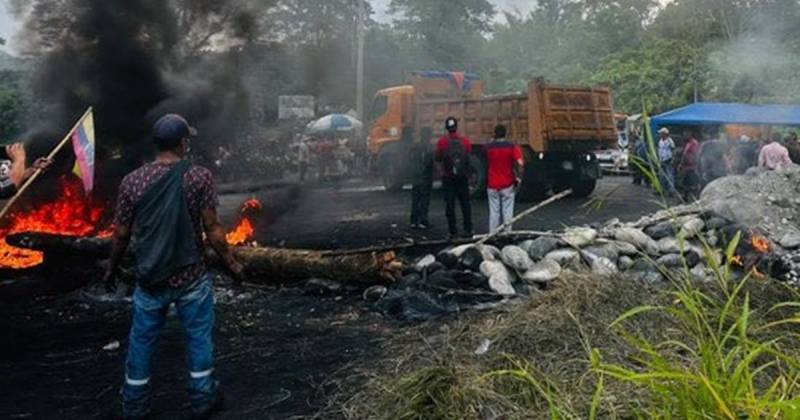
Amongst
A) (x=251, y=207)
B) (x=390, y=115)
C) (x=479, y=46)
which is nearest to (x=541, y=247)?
(x=251, y=207)

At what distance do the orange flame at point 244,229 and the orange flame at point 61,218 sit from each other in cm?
164

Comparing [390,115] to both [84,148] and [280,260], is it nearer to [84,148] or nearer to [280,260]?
[280,260]

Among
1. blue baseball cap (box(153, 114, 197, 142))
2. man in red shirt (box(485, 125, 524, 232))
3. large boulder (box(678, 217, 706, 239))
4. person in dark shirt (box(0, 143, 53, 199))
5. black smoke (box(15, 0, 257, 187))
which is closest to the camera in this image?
blue baseball cap (box(153, 114, 197, 142))

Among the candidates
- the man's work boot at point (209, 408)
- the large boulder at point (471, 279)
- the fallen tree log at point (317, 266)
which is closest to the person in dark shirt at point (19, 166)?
Answer: the man's work boot at point (209, 408)

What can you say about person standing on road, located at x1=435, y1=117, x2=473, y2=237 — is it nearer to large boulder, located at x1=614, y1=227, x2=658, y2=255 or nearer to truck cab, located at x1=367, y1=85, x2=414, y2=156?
large boulder, located at x1=614, y1=227, x2=658, y2=255

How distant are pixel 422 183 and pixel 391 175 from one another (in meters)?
6.43

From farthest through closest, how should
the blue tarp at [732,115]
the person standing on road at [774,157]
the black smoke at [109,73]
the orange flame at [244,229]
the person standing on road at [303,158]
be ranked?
1. the person standing on road at [303,158]
2. the blue tarp at [732,115]
3. the person standing on road at [774,157]
4. the black smoke at [109,73]
5. the orange flame at [244,229]

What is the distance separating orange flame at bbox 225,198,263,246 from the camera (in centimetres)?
919

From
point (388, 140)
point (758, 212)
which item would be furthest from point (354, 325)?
point (388, 140)

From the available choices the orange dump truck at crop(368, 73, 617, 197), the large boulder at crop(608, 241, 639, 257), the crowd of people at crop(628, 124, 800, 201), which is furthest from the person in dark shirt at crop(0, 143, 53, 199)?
the crowd of people at crop(628, 124, 800, 201)

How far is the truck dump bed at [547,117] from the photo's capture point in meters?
13.3

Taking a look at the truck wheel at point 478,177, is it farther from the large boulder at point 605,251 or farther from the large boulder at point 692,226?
the large boulder at point 605,251

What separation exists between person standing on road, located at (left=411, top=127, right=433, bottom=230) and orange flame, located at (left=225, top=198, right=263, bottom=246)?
8.72 feet

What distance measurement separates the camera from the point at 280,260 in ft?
24.0
